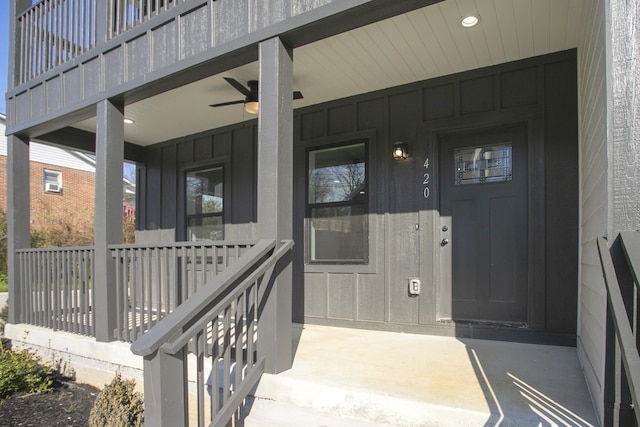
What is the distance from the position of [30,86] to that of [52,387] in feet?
10.8

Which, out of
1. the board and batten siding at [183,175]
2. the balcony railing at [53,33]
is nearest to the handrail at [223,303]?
the board and batten siding at [183,175]

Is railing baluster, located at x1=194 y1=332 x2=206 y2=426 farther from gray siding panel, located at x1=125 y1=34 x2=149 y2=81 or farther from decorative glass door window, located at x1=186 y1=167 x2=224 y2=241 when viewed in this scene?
decorative glass door window, located at x1=186 y1=167 x2=224 y2=241

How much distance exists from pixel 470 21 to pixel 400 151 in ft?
4.47

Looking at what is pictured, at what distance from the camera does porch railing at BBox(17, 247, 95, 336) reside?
396cm

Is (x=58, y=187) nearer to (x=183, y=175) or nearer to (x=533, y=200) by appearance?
(x=183, y=175)

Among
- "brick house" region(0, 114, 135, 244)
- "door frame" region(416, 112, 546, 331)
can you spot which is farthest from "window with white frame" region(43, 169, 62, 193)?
"door frame" region(416, 112, 546, 331)

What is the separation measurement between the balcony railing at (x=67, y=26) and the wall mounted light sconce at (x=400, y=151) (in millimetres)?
2308

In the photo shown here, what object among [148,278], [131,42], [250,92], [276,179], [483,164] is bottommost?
[148,278]

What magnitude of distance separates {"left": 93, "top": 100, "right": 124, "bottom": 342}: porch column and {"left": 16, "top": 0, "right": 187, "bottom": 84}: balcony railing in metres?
0.80

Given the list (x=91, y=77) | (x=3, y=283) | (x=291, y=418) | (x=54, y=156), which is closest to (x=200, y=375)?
(x=291, y=418)

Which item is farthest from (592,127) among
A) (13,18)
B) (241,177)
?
→ (13,18)

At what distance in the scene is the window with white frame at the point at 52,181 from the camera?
51.3 ft

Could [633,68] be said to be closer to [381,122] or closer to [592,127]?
[592,127]

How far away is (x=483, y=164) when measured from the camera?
3828 millimetres
